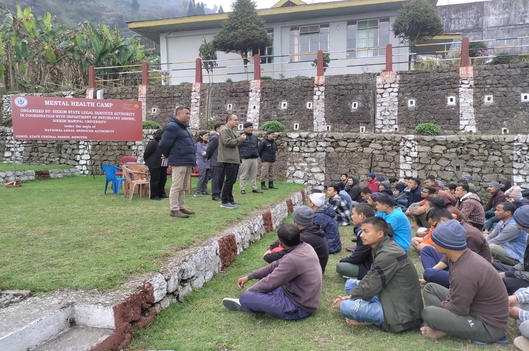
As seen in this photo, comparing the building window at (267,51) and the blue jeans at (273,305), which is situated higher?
the building window at (267,51)

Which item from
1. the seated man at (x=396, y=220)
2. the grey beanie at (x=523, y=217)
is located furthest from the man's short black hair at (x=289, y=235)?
the grey beanie at (x=523, y=217)

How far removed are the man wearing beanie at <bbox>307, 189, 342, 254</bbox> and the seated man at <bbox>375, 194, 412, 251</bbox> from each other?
854 millimetres

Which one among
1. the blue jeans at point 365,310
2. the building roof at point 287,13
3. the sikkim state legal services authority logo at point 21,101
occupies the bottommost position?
the blue jeans at point 365,310

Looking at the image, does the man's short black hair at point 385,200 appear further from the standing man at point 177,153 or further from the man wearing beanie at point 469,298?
A: the standing man at point 177,153

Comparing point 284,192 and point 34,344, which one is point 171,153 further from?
point 284,192

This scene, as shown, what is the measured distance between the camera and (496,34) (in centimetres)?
2617

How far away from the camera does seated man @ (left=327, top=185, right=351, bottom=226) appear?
23.9 ft

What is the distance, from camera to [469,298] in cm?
296

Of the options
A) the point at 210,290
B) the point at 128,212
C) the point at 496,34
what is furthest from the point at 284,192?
the point at 496,34

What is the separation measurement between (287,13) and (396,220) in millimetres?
17752

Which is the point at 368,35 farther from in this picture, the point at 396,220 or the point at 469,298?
the point at 469,298

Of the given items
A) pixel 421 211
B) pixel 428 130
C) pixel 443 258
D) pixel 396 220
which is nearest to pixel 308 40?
pixel 428 130

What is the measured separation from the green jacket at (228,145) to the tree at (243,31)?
1241cm

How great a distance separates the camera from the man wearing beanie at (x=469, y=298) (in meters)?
2.94
